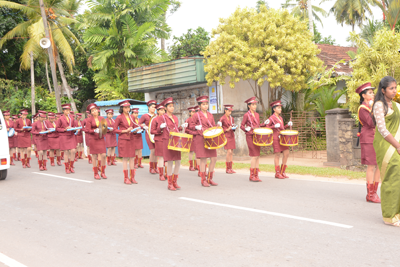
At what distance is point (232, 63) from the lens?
15.1 meters

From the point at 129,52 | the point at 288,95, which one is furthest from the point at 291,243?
the point at 129,52

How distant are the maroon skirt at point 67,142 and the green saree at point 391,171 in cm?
1026

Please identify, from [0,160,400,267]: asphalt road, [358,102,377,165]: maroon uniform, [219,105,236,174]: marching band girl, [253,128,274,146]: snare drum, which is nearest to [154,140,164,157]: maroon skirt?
[0,160,400,267]: asphalt road

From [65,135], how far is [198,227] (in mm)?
8986

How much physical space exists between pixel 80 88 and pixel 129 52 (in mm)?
14360

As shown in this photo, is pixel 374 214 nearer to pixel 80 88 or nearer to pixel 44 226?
pixel 44 226

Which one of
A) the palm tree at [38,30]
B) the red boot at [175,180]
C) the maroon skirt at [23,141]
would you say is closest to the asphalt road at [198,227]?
the red boot at [175,180]

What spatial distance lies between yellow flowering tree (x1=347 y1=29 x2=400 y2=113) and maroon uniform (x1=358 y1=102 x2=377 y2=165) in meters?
4.12

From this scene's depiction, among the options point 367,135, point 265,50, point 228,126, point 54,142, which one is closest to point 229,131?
point 228,126

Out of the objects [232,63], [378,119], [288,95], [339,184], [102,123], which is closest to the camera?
[378,119]

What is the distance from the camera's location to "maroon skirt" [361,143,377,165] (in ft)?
23.6

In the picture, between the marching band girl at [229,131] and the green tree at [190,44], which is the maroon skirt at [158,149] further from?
the green tree at [190,44]

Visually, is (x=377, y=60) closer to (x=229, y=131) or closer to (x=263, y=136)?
(x=263, y=136)

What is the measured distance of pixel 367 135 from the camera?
24.0 ft
